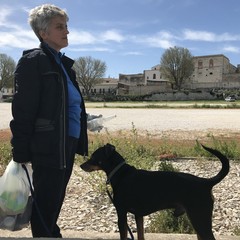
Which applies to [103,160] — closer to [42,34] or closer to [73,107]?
[73,107]

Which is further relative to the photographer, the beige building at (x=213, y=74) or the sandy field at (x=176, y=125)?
the beige building at (x=213, y=74)

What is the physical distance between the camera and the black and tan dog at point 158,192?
3.40 meters

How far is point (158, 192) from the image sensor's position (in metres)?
3.53

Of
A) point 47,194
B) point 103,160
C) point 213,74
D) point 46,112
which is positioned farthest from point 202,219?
point 213,74

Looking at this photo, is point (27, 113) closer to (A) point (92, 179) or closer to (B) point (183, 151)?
(A) point (92, 179)

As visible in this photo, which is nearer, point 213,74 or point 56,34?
point 56,34

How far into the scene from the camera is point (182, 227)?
176 inches

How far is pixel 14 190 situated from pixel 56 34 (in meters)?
1.43

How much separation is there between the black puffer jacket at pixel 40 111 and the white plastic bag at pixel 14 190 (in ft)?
0.51

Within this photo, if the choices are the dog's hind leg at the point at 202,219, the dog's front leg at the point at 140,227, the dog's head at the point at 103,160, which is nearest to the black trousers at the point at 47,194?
the dog's head at the point at 103,160

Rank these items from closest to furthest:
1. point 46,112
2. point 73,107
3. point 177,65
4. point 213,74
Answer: point 46,112 < point 73,107 < point 177,65 < point 213,74

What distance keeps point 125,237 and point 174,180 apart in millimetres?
766

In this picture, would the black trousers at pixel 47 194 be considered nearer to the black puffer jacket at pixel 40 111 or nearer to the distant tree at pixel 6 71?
the black puffer jacket at pixel 40 111

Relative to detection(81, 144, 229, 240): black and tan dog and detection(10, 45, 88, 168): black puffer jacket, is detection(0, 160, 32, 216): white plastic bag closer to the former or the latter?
detection(10, 45, 88, 168): black puffer jacket
